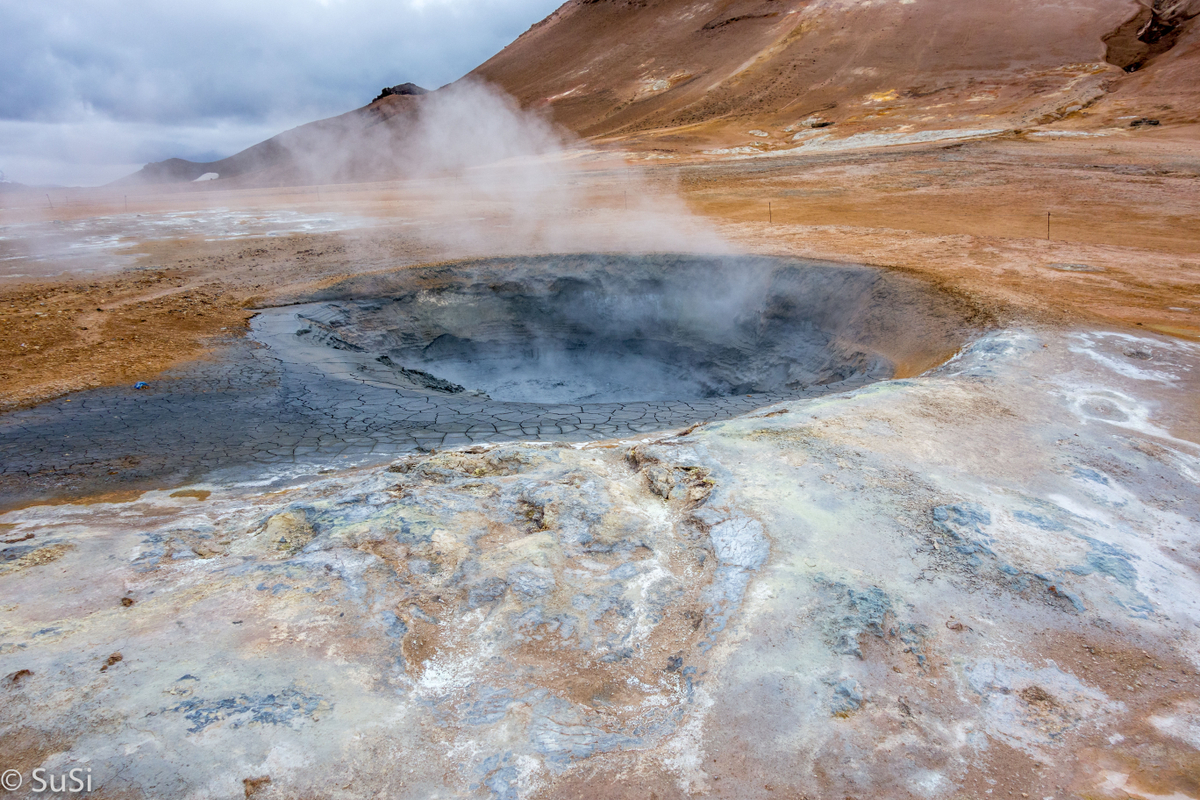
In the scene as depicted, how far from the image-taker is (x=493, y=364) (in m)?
8.53

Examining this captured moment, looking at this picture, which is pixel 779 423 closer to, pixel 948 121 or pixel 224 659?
pixel 224 659

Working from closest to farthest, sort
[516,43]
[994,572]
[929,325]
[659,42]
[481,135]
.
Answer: [994,572]
[929,325]
[481,135]
[659,42]
[516,43]

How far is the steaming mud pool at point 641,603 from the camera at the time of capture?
5.96ft

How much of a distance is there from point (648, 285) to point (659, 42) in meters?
42.5

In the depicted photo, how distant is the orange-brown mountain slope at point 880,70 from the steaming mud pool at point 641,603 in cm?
2138

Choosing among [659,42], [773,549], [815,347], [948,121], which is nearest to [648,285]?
[815,347]

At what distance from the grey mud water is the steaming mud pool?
0.27 ft

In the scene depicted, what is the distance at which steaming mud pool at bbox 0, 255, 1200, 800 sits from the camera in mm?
1817

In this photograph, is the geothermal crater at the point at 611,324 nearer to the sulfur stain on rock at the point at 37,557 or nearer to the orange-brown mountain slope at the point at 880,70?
the sulfur stain on rock at the point at 37,557

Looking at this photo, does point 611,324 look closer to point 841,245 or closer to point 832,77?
point 841,245

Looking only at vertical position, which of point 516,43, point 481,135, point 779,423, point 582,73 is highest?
point 516,43

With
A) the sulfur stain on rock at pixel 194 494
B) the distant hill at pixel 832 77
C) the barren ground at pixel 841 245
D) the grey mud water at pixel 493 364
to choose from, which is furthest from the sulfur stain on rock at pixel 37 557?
the distant hill at pixel 832 77

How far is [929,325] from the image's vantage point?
6.01 m

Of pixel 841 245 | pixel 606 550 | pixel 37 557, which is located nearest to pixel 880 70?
pixel 841 245
